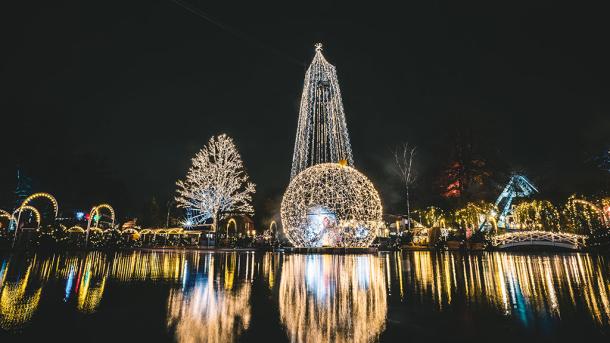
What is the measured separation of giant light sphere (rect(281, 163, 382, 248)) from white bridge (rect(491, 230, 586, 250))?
11.6 metres

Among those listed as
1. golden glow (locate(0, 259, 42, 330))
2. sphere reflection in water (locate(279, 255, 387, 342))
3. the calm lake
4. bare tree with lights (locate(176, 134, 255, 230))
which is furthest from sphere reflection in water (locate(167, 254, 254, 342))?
bare tree with lights (locate(176, 134, 255, 230))

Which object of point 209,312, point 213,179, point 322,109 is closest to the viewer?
point 209,312

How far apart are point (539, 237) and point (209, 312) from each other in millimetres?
25601

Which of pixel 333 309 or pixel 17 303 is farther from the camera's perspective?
pixel 17 303

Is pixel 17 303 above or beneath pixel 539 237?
beneath

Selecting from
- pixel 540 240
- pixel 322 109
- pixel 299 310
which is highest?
pixel 322 109

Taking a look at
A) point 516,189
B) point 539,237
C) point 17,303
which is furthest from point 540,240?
point 17,303

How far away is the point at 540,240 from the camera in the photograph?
21.7 meters

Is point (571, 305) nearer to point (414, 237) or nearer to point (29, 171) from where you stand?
point (414, 237)

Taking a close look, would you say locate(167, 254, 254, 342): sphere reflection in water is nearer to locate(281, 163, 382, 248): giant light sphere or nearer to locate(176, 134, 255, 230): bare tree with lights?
locate(281, 163, 382, 248): giant light sphere

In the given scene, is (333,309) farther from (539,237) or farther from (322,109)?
(539,237)

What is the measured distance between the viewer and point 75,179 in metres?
32.1

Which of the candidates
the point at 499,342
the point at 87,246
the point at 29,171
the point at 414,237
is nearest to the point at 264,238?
the point at 87,246

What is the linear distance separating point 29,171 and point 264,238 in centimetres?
2099
